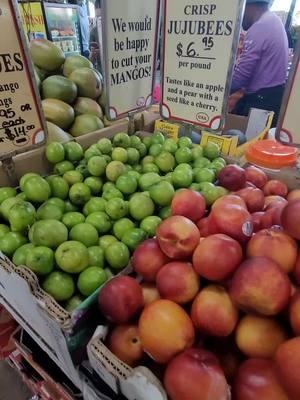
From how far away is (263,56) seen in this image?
8.70ft

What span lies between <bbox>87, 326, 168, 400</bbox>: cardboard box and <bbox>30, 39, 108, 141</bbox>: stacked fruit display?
3.48ft

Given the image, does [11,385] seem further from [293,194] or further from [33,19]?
[33,19]

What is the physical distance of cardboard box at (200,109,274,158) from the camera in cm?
146

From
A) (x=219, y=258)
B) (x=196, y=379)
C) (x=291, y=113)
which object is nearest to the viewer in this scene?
(x=196, y=379)

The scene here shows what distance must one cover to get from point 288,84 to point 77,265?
33.2 inches

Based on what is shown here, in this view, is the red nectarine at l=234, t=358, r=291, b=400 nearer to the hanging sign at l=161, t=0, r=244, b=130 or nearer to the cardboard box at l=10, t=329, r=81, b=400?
the cardboard box at l=10, t=329, r=81, b=400

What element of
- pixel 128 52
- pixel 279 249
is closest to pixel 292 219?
pixel 279 249

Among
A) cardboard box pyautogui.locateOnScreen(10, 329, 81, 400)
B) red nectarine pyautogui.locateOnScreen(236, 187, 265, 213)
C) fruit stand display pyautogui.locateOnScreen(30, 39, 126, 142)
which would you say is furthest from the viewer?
fruit stand display pyautogui.locateOnScreen(30, 39, 126, 142)

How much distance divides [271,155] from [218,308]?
96cm

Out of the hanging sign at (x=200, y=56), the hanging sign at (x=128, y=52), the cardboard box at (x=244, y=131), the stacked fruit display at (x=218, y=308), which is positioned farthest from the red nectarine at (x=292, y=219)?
the hanging sign at (x=128, y=52)

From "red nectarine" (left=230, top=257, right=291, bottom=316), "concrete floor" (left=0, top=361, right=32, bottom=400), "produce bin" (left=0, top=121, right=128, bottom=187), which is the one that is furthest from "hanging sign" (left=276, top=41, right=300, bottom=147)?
"concrete floor" (left=0, top=361, right=32, bottom=400)

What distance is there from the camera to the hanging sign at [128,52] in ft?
3.97

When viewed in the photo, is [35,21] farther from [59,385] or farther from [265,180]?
[59,385]

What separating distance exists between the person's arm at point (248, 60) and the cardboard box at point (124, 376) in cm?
271
